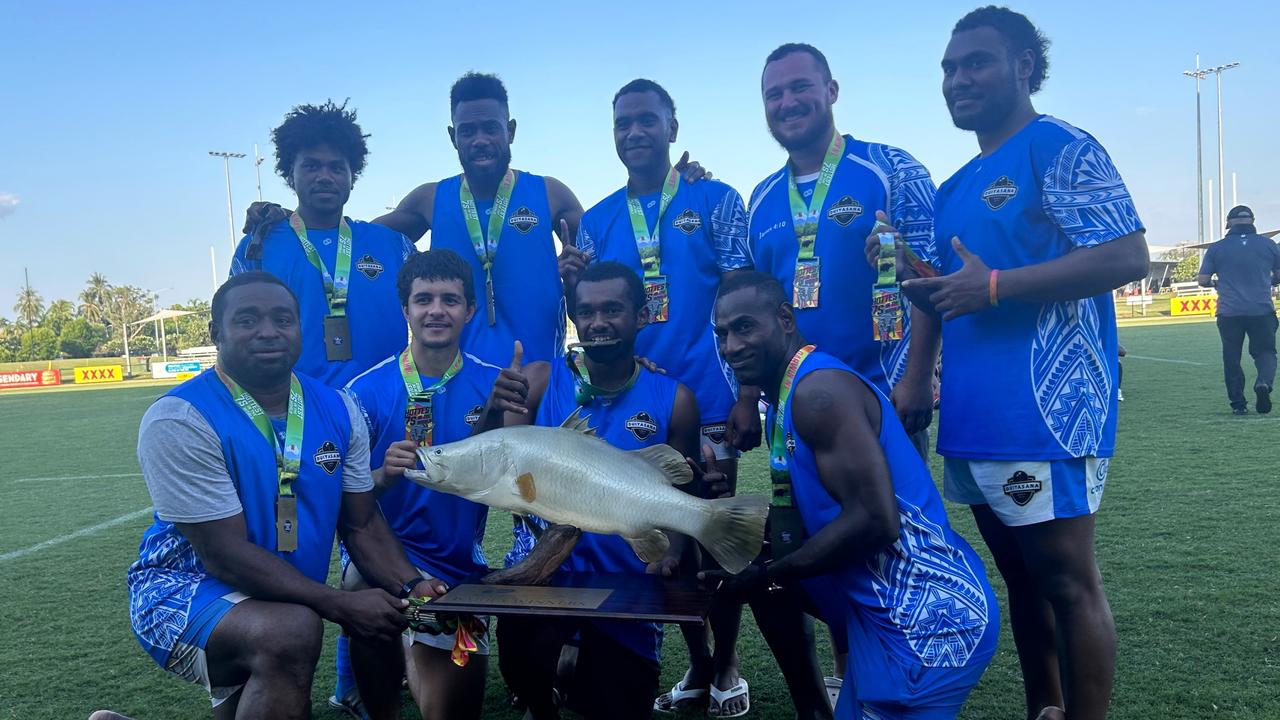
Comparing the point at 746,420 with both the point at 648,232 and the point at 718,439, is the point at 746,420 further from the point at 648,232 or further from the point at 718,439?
the point at 648,232

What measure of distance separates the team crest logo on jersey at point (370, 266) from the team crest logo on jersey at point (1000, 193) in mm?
2777

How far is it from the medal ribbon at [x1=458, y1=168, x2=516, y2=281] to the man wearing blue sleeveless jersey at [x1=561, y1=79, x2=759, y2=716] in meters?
0.44

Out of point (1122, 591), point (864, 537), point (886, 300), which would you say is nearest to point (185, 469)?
point (864, 537)

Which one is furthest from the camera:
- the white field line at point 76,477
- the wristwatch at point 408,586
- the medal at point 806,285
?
the white field line at point 76,477

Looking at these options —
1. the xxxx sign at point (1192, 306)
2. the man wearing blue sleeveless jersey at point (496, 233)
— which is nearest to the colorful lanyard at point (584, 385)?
the man wearing blue sleeveless jersey at point (496, 233)

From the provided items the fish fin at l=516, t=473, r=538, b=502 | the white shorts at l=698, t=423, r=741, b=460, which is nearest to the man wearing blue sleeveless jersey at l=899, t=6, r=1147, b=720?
the white shorts at l=698, t=423, r=741, b=460

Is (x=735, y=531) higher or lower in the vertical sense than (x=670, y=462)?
lower

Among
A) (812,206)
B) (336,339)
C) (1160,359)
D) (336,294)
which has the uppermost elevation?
(812,206)

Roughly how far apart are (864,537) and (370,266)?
277 centimetres

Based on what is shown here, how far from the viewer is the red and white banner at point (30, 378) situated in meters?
39.6

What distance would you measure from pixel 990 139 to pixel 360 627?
2758 millimetres

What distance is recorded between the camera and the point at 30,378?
39.7m

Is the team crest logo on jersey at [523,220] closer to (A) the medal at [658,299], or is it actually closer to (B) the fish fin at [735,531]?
(A) the medal at [658,299]

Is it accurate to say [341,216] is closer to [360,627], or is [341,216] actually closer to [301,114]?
[301,114]
